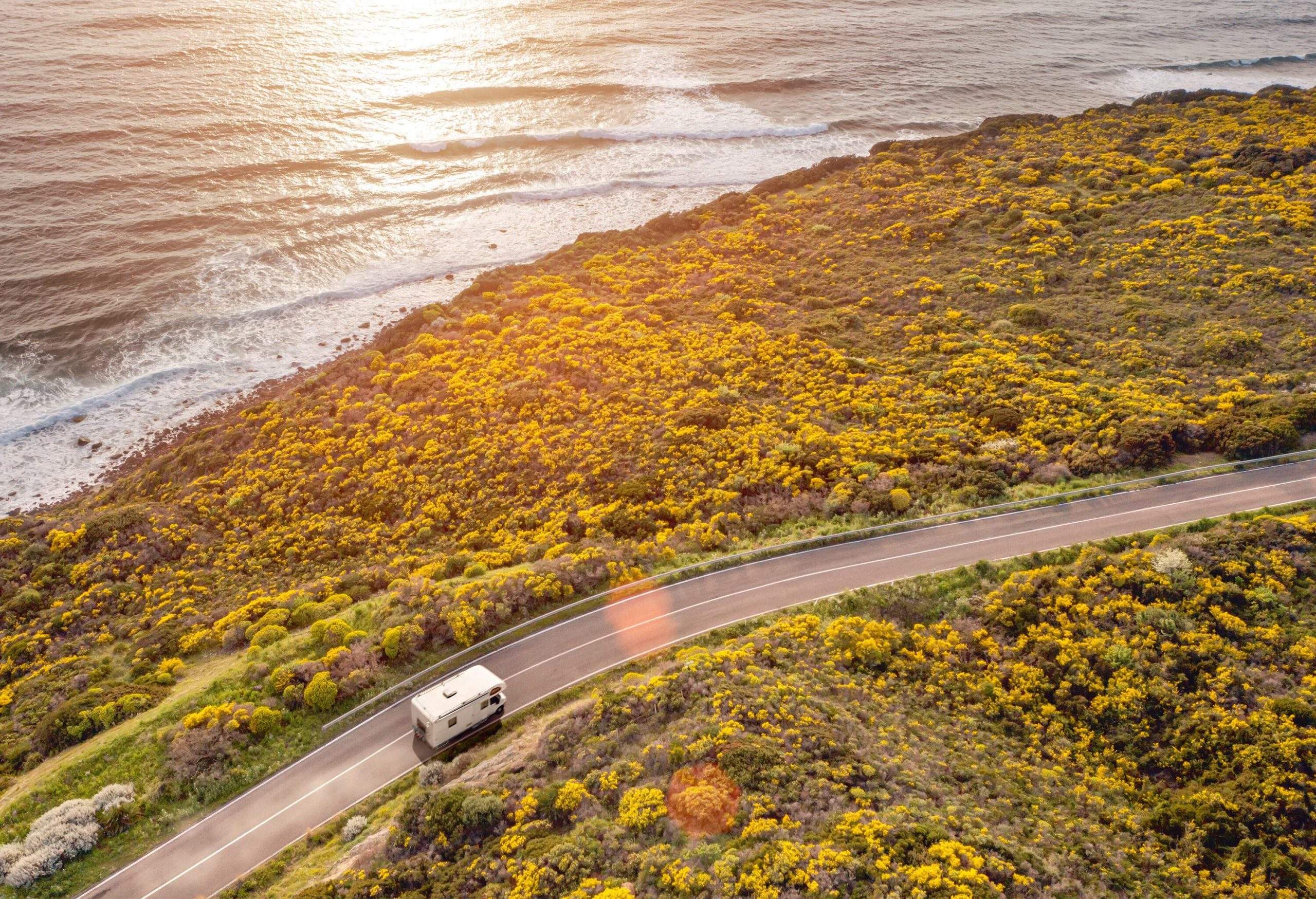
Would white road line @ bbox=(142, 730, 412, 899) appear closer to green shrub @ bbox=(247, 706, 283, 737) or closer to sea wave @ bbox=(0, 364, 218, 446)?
green shrub @ bbox=(247, 706, 283, 737)

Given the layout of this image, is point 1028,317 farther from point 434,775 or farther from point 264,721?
point 264,721

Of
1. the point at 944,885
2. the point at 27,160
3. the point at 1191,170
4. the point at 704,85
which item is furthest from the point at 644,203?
the point at 944,885

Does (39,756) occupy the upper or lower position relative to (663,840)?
lower

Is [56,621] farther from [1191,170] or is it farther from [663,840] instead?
[1191,170]

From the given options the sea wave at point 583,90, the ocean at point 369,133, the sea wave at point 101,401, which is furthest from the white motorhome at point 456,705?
the sea wave at point 583,90

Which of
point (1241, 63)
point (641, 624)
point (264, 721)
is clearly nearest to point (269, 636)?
point (264, 721)

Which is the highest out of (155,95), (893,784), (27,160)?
(155,95)
